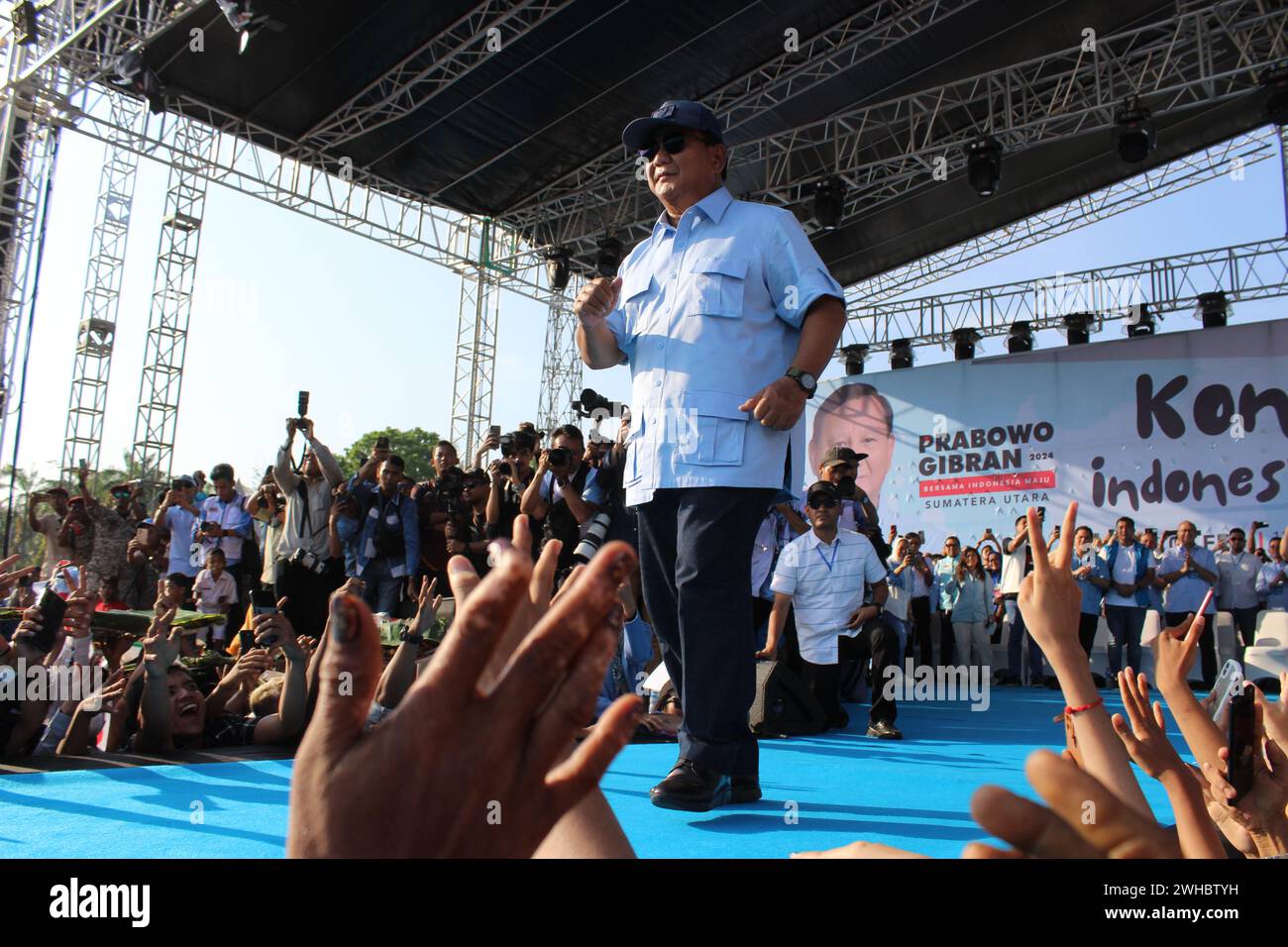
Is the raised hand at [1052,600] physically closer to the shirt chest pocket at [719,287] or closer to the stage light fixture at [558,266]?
the shirt chest pocket at [719,287]

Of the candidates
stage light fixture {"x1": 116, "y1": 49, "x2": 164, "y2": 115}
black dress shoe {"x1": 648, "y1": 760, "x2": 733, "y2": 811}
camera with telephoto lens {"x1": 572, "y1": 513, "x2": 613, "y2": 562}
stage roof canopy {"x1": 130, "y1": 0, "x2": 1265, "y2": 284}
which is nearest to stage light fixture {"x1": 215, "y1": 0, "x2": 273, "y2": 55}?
stage roof canopy {"x1": 130, "y1": 0, "x2": 1265, "y2": 284}

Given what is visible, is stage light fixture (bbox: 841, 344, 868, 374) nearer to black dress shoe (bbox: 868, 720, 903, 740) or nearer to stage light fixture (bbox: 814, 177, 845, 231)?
stage light fixture (bbox: 814, 177, 845, 231)

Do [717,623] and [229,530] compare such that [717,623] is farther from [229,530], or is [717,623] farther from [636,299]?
[229,530]

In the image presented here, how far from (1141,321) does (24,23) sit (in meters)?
14.3

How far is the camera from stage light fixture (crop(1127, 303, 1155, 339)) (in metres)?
13.3

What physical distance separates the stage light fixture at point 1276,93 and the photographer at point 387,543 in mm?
9007

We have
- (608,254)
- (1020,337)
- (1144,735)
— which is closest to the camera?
(1144,735)

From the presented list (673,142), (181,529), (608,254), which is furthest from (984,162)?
(673,142)

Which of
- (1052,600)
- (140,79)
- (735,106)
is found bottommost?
(1052,600)

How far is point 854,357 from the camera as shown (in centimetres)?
1585

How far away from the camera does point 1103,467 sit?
40.0 feet

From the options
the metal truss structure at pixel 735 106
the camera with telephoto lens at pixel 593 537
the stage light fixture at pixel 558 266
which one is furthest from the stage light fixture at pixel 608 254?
the camera with telephoto lens at pixel 593 537

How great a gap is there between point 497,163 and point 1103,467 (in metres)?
9.00
